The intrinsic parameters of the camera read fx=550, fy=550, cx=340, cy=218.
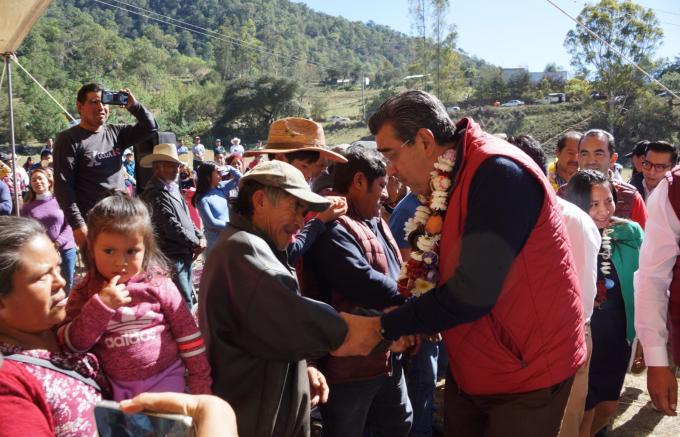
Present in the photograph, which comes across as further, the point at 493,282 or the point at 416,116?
the point at 416,116

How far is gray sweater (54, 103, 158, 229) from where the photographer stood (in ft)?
14.4

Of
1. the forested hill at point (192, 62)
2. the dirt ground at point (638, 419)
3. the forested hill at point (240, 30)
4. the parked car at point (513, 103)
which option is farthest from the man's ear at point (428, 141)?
the forested hill at point (240, 30)

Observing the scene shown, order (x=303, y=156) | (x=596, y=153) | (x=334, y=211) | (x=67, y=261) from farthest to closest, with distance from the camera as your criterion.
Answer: (x=67, y=261)
(x=596, y=153)
(x=303, y=156)
(x=334, y=211)

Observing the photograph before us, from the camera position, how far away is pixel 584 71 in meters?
39.0

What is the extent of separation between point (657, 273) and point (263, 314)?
166 centimetres

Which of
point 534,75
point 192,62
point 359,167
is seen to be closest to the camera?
point 359,167

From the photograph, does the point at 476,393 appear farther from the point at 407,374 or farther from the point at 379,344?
the point at 407,374

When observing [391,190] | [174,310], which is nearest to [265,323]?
[174,310]

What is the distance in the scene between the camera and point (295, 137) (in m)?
3.43

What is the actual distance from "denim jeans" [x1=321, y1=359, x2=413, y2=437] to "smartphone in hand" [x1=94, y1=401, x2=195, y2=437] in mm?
1847

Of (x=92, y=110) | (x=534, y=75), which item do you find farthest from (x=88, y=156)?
(x=534, y=75)

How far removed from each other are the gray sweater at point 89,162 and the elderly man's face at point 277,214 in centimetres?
271

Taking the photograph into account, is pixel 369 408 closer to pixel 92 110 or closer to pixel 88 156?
pixel 88 156

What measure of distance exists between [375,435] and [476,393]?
1184 mm
